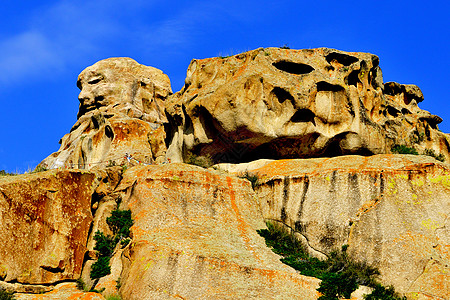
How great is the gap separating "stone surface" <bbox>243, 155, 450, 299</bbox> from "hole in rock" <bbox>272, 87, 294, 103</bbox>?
4067 millimetres

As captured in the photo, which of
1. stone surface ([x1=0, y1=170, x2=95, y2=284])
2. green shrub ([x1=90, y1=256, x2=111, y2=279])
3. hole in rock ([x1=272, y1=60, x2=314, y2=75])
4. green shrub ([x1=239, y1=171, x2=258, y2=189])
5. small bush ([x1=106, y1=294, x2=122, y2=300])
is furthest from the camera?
hole in rock ([x1=272, y1=60, x2=314, y2=75])

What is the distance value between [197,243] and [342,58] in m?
17.5

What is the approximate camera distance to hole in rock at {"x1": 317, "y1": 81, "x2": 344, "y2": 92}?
129 feet

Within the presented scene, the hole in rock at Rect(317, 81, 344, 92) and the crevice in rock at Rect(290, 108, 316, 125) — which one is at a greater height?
the hole in rock at Rect(317, 81, 344, 92)

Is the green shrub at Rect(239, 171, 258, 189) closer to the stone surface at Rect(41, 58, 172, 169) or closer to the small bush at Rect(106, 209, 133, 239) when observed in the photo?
the small bush at Rect(106, 209, 133, 239)

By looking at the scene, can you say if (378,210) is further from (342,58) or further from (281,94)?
(342,58)

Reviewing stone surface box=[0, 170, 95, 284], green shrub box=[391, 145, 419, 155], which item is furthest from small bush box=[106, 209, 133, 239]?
green shrub box=[391, 145, 419, 155]

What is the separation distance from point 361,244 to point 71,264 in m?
13.5

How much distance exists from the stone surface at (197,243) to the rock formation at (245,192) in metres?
0.06

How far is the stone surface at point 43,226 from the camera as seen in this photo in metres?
28.9

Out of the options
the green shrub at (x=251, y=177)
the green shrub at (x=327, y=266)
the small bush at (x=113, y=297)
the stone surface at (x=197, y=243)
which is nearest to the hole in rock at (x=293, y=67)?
the green shrub at (x=251, y=177)

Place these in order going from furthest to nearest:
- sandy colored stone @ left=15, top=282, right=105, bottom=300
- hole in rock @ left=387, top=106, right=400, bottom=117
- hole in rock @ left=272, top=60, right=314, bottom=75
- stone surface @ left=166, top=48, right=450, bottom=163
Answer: hole in rock @ left=387, top=106, right=400, bottom=117
hole in rock @ left=272, top=60, right=314, bottom=75
stone surface @ left=166, top=48, right=450, bottom=163
sandy colored stone @ left=15, top=282, right=105, bottom=300

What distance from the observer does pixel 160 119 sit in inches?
2045

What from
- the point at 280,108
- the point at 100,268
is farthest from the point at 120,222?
the point at 280,108
